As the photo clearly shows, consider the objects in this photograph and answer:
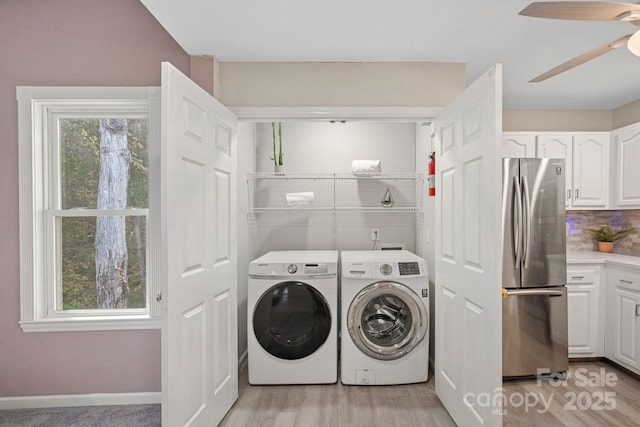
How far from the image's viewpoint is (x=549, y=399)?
2504 mm

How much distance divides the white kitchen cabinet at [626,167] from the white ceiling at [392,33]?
0.64 m

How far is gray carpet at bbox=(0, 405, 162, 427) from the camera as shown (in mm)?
2195

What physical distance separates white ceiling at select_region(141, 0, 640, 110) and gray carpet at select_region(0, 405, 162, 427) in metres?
2.41

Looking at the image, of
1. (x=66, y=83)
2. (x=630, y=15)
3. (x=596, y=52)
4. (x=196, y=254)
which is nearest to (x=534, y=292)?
(x=596, y=52)

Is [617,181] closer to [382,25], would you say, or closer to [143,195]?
[382,25]

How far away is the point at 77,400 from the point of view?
2.36 m

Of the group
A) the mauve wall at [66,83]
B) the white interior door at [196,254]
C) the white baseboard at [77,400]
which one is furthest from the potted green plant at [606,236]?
the white baseboard at [77,400]

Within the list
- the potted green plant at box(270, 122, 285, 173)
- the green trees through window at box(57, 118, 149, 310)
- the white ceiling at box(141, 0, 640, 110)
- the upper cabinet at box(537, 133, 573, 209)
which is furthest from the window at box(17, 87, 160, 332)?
the upper cabinet at box(537, 133, 573, 209)

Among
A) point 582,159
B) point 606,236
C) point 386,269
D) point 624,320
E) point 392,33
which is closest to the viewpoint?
point 392,33

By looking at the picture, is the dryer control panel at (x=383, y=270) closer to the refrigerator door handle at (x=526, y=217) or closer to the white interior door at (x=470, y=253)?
the white interior door at (x=470, y=253)

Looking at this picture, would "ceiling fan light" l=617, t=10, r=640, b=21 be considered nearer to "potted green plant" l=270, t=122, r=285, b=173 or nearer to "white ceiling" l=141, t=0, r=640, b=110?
"white ceiling" l=141, t=0, r=640, b=110

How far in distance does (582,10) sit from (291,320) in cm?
238

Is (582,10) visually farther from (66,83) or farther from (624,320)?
(66,83)

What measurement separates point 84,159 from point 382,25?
2176 millimetres
